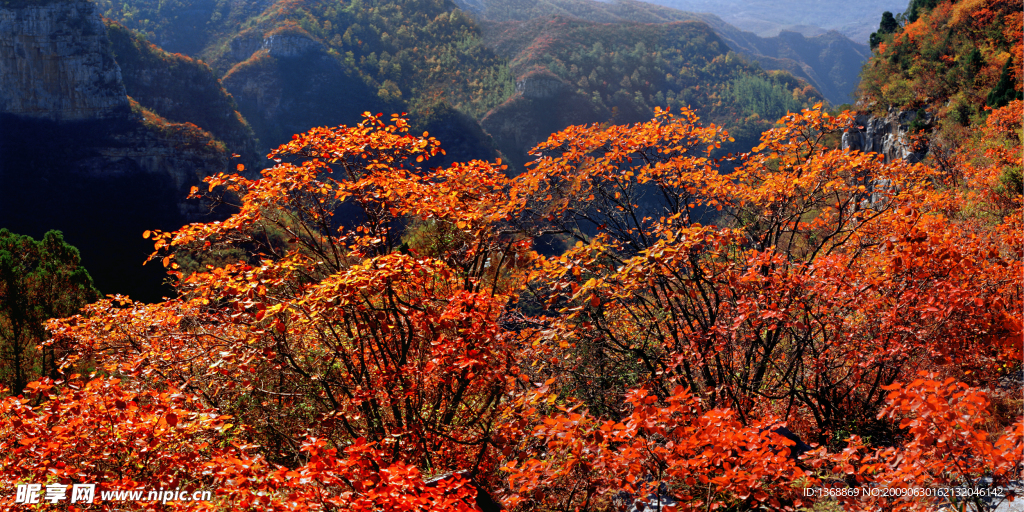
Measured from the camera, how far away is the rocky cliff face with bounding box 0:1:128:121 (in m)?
64.5

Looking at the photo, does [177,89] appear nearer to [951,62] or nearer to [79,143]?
[79,143]

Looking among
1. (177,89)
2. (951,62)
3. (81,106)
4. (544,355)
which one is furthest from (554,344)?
(177,89)

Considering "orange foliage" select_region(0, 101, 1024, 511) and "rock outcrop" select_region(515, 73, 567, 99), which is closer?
"orange foliage" select_region(0, 101, 1024, 511)

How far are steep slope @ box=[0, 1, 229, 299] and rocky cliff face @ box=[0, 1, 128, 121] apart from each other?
4.9 inches

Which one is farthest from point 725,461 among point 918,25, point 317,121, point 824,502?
point 317,121

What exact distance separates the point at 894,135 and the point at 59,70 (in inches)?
3497

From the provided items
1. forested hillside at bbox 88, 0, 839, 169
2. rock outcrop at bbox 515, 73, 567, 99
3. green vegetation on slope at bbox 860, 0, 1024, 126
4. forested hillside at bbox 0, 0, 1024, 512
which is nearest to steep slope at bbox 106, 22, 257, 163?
forested hillside at bbox 88, 0, 839, 169

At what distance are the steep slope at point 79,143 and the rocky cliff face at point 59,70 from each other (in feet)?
0.41

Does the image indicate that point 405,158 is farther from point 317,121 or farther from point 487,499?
point 317,121

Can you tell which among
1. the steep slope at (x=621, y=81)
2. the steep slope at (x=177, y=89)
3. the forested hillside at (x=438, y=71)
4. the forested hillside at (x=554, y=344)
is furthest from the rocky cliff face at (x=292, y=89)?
the forested hillside at (x=554, y=344)

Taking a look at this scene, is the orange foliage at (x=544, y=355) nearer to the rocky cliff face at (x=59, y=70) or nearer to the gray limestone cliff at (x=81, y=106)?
the gray limestone cliff at (x=81, y=106)

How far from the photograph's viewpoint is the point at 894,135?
32.8 m

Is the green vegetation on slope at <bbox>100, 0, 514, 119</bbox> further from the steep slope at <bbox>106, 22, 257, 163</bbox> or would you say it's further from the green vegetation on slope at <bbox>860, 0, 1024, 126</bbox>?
the green vegetation on slope at <bbox>860, 0, 1024, 126</bbox>

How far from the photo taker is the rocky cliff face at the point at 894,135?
2930 cm
